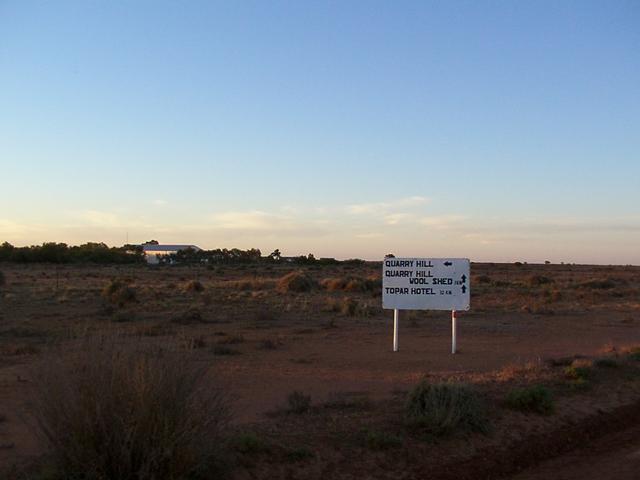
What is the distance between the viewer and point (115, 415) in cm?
792

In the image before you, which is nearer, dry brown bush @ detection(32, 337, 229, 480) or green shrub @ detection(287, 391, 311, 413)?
dry brown bush @ detection(32, 337, 229, 480)

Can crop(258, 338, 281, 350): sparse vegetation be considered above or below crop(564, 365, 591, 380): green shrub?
below

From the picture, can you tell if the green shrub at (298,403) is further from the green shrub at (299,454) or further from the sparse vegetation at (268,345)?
the sparse vegetation at (268,345)

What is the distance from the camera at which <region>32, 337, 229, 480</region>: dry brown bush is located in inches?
314

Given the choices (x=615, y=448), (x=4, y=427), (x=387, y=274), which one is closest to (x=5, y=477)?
(x=4, y=427)

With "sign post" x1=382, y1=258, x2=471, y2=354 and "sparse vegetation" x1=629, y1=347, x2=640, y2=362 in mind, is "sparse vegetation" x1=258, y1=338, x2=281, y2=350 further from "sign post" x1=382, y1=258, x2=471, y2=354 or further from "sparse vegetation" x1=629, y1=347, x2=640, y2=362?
"sparse vegetation" x1=629, y1=347, x2=640, y2=362

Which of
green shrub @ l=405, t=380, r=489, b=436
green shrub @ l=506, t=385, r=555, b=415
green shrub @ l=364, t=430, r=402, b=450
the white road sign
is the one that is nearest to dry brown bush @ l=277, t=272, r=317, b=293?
the white road sign

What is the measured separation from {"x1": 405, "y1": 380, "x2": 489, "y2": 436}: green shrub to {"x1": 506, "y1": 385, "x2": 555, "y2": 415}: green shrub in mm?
1153

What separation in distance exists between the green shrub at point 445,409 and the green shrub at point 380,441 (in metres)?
0.83

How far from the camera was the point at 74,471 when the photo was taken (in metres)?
8.10

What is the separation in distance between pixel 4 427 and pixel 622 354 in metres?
15.4

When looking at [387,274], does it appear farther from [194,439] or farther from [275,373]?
[194,439]

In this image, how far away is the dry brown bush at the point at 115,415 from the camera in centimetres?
798

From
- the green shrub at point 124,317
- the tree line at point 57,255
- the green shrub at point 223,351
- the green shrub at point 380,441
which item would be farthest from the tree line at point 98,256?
the green shrub at point 380,441
